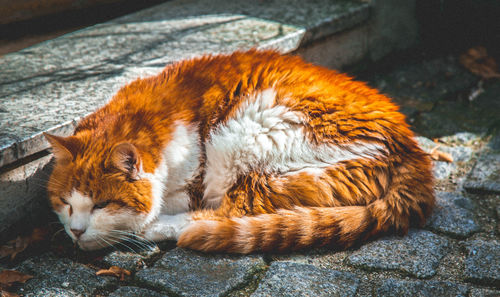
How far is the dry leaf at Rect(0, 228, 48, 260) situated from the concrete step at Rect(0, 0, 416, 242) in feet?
0.23

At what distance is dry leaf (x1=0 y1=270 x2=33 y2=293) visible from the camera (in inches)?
86.0

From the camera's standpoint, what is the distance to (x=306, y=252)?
2412 millimetres

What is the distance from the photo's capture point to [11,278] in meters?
2.23

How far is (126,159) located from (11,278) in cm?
76

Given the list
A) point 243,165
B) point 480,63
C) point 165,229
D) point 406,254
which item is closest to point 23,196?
point 165,229

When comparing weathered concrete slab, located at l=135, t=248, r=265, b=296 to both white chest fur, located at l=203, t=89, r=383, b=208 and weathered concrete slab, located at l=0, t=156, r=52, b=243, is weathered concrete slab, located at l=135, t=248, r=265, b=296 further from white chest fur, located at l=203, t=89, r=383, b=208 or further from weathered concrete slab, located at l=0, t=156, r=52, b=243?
weathered concrete slab, located at l=0, t=156, r=52, b=243

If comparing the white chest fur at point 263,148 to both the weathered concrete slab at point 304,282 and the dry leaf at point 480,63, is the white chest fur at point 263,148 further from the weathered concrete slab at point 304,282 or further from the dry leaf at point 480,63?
the dry leaf at point 480,63

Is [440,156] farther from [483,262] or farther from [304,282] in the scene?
[304,282]

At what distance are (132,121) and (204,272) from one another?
34.7 inches

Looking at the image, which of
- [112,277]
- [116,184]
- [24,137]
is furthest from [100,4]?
[112,277]

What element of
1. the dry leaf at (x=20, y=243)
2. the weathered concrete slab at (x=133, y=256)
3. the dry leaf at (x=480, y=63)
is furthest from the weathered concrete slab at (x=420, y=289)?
the dry leaf at (x=480, y=63)

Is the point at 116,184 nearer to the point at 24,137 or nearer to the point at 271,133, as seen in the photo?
the point at 24,137

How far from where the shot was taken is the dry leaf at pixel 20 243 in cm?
245

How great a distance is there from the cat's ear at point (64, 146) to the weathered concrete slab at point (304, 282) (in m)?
1.12
